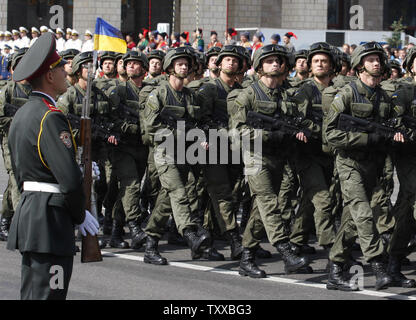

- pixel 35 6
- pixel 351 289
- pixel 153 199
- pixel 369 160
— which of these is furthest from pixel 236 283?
pixel 35 6

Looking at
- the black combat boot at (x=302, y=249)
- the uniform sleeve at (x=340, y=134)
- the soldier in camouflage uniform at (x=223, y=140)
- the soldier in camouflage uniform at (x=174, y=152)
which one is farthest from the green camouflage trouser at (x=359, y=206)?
the soldier in camouflage uniform at (x=223, y=140)

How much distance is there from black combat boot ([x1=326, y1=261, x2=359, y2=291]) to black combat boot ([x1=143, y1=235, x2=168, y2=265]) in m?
1.88

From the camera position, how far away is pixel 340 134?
28.4 feet

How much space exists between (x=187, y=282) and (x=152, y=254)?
3.59 feet

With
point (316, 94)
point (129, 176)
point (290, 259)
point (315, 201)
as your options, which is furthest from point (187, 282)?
point (316, 94)

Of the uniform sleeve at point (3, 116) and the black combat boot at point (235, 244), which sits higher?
the uniform sleeve at point (3, 116)

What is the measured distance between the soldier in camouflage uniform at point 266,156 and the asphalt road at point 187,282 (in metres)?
0.25

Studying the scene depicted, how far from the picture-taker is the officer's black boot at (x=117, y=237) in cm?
1070

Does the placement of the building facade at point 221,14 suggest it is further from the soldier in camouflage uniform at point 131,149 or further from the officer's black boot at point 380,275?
the officer's black boot at point 380,275

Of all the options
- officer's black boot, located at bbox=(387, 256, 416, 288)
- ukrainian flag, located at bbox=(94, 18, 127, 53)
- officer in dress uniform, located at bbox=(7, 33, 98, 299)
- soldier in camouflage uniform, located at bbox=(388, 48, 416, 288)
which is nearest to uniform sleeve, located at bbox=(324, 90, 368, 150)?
soldier in camouflage uniform, located at bbox=(388, 48, 416, 288)

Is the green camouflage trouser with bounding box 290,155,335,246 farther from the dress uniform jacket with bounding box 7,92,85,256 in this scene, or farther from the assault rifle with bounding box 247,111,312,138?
the dress uniform jacket with bounding box 7,92,85,256

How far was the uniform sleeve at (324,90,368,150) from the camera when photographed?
8602 millimetres

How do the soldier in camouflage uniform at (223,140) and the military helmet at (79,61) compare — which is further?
the military helmet at (79,61)
